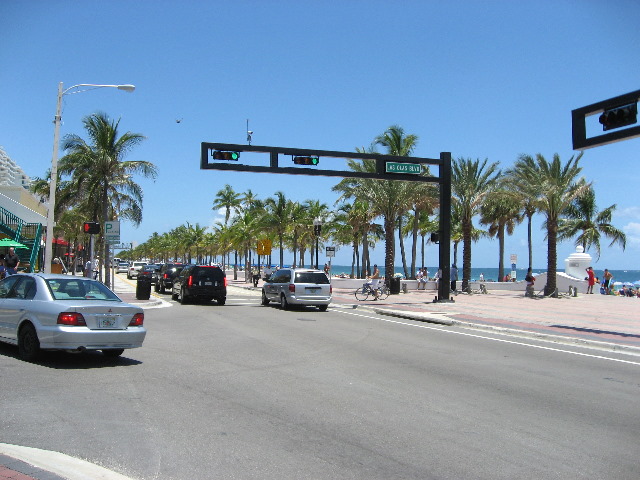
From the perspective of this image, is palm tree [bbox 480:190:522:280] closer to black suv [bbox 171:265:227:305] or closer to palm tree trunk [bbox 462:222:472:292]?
palm tree trunk [bbox 462:222:472:292]

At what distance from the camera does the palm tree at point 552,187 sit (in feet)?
111

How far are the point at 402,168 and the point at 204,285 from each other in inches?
391

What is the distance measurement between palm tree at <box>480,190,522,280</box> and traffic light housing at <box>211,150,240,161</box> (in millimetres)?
19693

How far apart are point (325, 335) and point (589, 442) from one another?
9280 mm

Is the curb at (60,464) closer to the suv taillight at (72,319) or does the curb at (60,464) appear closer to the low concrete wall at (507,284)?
the suv taillight at (72,319)

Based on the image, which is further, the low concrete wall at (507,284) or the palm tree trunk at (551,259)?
the low concrete wall at (507,284)

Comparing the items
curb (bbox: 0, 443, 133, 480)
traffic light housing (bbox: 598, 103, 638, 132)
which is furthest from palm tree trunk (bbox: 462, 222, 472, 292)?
curb (bbox: 0, 443, 133, 480)

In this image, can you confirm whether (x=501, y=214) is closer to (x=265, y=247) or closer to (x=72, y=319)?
(x=265, y=247)

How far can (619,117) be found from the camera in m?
15.1

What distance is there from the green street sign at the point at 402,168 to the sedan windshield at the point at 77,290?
16424 millimetres

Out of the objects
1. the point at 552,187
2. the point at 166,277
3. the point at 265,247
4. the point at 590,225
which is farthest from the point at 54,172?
the point at 590,225

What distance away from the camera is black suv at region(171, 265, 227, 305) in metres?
25.7

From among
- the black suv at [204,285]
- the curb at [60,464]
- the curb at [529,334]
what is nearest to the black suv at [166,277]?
the black suv at [204,285]

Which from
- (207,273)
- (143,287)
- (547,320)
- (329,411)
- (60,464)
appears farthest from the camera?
(207,273)
